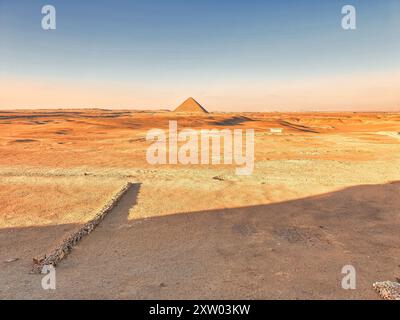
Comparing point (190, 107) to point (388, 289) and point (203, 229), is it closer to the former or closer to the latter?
point (203, 229)

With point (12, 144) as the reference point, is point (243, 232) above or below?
below

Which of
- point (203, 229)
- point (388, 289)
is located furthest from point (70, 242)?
point (388, 289)

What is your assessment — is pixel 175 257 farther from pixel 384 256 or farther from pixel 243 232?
pixel 384 256

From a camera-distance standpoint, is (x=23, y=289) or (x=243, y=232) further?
(x=243, y=232)

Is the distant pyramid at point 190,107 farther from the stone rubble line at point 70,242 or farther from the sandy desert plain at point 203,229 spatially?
the stone rubble line at point 70,242

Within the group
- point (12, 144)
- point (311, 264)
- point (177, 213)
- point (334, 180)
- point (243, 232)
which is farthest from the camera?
point (12, 144)

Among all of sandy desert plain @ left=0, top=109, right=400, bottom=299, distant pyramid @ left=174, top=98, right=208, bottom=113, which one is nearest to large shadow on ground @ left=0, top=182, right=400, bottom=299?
sandy desert plain @ left=0, top=109, right=400, bottom=299

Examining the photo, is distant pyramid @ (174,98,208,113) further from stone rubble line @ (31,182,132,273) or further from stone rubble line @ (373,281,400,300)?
stone rubble line @ (373,281,400,300)
